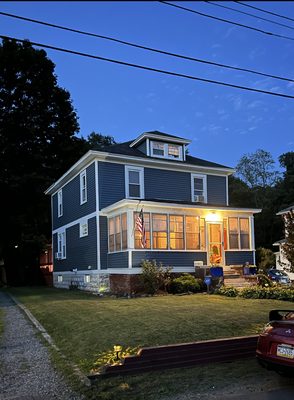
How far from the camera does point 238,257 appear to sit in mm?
23281

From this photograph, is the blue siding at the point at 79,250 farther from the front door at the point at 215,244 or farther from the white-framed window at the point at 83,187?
the front door at the point at 215,244

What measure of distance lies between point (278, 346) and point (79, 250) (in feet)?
67.5

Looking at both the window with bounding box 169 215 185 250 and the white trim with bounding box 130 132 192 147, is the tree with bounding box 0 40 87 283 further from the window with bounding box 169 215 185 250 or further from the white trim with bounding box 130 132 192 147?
the window with bounding box 169 215 185 250

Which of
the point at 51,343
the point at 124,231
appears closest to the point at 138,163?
the point at 124,231

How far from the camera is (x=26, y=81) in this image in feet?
127

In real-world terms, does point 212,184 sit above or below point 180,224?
above

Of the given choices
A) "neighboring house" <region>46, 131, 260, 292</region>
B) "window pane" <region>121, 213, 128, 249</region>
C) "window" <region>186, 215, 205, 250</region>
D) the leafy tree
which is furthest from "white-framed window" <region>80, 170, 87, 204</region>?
the leafy tree

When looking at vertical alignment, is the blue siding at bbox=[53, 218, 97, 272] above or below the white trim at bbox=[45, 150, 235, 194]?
below

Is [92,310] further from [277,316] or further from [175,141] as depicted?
[175,141]

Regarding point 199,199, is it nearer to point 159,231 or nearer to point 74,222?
point 159,231

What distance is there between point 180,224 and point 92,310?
8596 mm

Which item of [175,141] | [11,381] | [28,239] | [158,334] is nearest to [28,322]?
[158,334]

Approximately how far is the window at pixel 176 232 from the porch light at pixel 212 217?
162 centimetres

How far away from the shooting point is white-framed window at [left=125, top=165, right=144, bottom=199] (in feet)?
77.4
